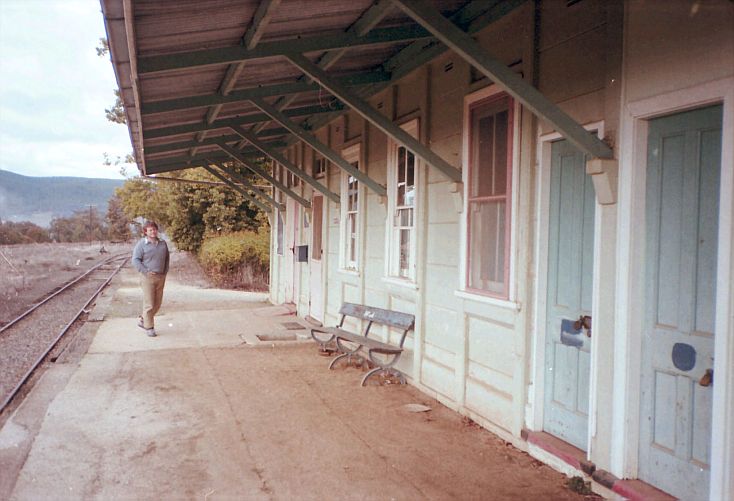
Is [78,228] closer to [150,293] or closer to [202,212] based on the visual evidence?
[202,212]

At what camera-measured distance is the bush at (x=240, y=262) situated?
19469 mm

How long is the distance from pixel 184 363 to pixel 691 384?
6137mm

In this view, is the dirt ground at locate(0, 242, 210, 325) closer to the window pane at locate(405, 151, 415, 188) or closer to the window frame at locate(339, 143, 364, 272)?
the window frame at locate(339, 143, 364, 272)

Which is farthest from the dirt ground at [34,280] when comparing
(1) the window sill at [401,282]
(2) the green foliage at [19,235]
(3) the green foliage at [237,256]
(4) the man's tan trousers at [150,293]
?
(2) the green foliage at [19,235]

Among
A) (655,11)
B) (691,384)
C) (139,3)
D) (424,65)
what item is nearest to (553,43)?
(655,11)

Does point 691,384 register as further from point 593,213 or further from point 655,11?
point 655,11

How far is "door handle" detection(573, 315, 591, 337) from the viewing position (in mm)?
4188

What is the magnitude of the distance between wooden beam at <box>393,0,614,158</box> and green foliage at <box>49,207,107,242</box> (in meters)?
98.5

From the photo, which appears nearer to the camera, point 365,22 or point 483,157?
point 365,22

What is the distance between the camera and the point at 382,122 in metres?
5.84

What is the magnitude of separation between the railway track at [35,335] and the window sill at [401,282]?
13.9 feet

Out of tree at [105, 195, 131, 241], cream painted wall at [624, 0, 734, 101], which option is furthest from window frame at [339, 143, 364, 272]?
tree at [105, 195, 131, 241]

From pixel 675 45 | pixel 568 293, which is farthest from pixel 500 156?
pixel 675 45

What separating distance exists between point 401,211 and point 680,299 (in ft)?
13.4
